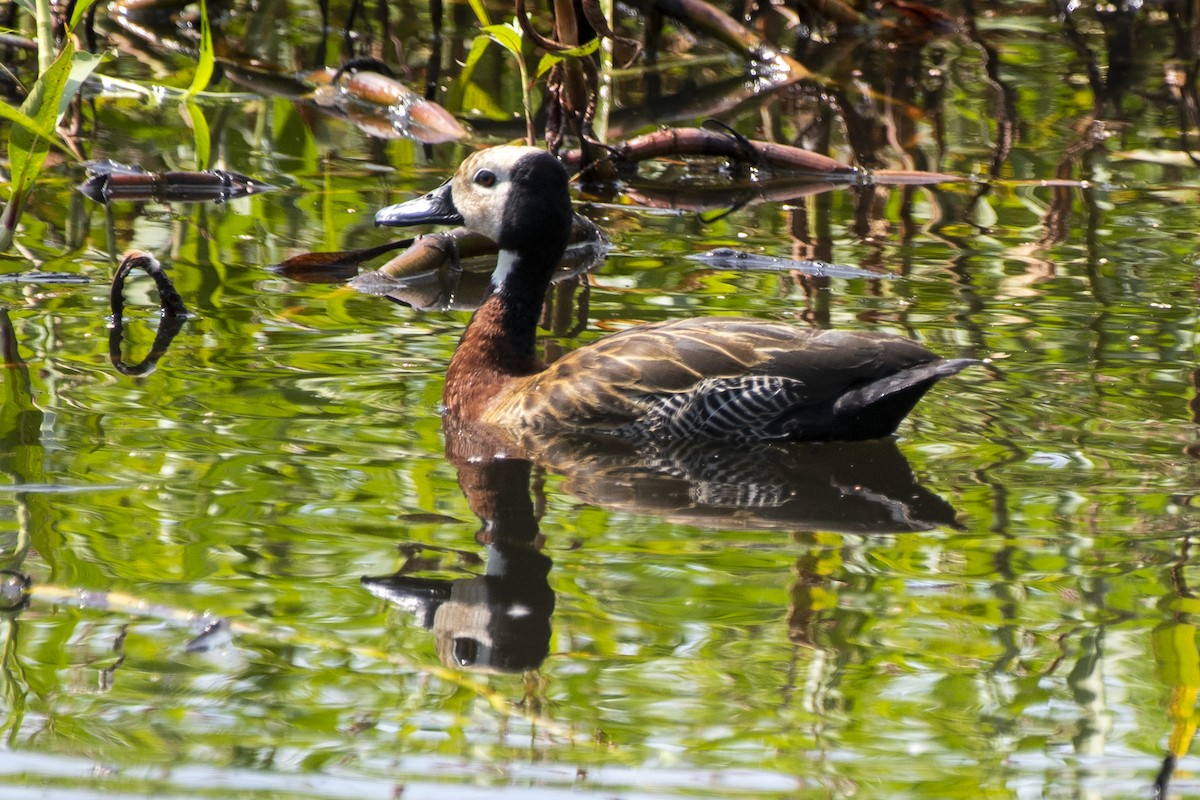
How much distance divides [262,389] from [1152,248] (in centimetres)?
455

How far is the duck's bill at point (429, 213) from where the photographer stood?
7.53 metres

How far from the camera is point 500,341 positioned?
7.15 m

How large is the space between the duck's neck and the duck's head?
8 cm

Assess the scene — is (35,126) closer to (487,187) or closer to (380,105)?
(487,187)

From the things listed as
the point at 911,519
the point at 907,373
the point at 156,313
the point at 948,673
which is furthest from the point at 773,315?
the point at 948,673

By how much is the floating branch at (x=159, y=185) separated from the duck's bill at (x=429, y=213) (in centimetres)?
227

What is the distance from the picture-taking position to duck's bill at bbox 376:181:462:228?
7531 mm

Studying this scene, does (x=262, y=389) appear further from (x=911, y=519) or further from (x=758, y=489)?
(x=911, y=519)

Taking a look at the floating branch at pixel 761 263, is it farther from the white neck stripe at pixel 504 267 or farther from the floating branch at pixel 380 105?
the floating branch at pixel 380 105

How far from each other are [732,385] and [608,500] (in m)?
0.91

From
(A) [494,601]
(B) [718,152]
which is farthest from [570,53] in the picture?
(A) [494,601]

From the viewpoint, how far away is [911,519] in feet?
18.8

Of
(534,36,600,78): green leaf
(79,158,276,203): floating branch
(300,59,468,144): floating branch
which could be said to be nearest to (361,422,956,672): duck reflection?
(534,36,600,78): green leaf

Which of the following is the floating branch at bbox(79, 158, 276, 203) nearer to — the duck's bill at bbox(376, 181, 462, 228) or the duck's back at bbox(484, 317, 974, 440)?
the duck's bill at bbox(376, 181, 462, 228)
